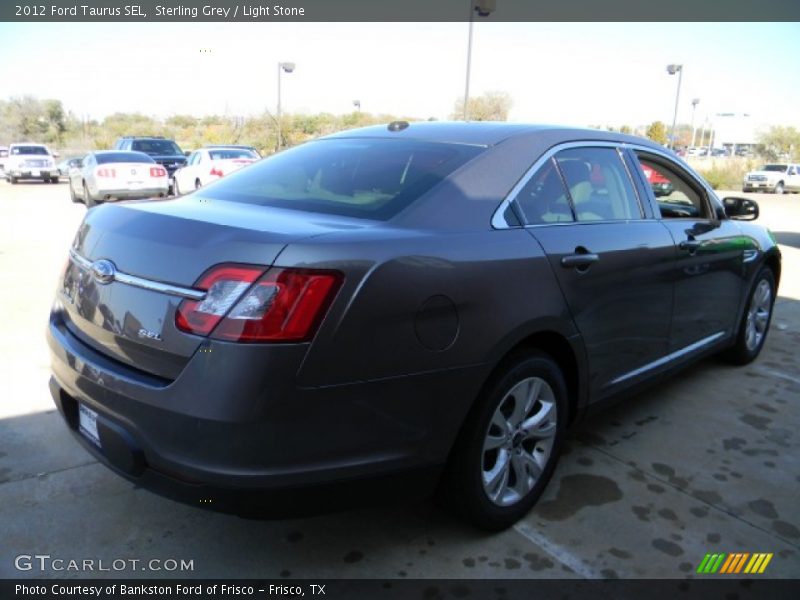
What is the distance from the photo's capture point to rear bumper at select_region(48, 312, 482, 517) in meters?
1.86

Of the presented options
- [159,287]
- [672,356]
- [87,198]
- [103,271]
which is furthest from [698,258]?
[87,198]

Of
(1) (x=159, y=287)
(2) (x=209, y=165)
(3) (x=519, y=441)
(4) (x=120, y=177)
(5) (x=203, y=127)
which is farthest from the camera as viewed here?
(5) (x=203, y=127)

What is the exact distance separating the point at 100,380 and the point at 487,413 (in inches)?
54.8

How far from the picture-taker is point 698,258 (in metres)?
3.76

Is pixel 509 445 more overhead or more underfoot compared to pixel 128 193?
more overhead

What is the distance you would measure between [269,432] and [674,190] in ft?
11.5

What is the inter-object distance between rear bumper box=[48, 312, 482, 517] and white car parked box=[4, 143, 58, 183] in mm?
28004

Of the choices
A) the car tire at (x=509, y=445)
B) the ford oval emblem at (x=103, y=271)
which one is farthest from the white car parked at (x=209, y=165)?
the car tire at (x=509, y=445)

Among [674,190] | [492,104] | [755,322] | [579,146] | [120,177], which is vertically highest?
[492,104]

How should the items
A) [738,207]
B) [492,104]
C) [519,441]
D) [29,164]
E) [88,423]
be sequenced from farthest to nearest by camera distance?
[492,104], [29,164], [738,207], [519,441], [88,423]

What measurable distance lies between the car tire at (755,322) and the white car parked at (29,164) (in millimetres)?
28028

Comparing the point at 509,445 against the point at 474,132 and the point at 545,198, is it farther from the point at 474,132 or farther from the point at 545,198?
the point at 474,132

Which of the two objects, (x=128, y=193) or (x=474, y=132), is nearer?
(x=474, y=132)

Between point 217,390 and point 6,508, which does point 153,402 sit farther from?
point 6,508
